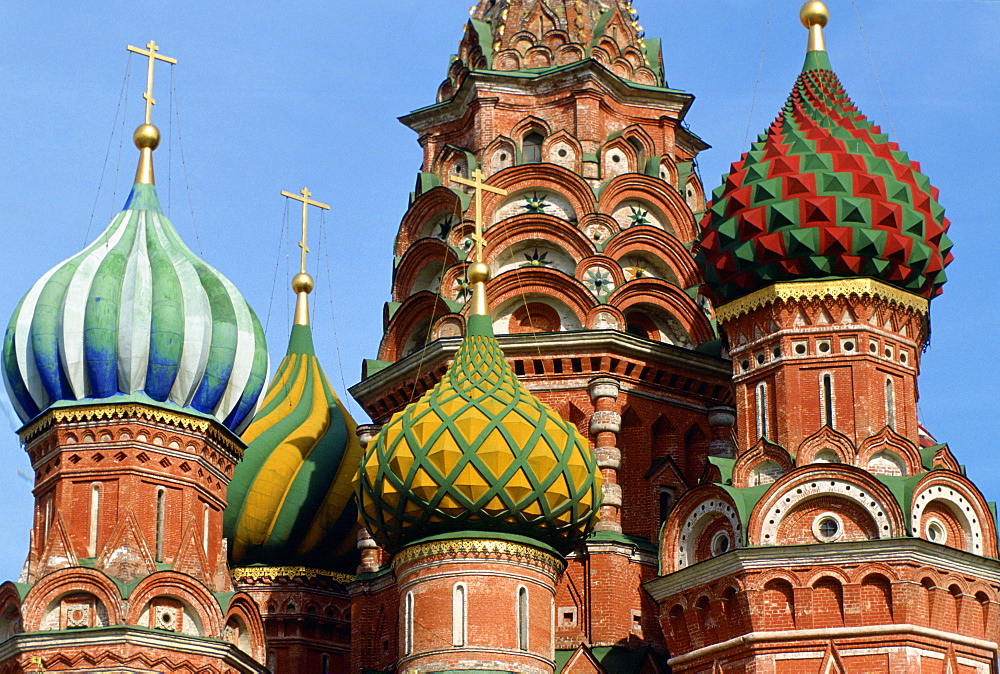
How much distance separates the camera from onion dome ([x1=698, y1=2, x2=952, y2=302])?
26.8 meters

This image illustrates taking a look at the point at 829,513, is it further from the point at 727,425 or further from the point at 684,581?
the point at 727,425

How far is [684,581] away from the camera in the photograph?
1036 inches

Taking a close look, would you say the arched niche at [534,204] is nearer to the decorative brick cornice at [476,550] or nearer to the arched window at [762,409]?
the arched window at [762,409]

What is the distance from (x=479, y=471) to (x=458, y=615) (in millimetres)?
1511

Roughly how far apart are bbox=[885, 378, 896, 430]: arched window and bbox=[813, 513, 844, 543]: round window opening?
1.30m

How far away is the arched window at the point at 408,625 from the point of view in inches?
1033

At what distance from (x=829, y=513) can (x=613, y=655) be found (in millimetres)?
3328

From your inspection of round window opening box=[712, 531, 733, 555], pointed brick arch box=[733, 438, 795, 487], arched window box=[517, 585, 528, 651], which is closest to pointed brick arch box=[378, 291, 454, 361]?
arched window box=[517, 585, 528, 651]

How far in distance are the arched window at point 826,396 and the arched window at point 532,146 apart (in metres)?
6.37

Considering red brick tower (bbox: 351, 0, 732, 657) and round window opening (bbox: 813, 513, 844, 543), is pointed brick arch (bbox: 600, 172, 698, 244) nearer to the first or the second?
red brick tower (bbox: 351, 0, 732, 657)

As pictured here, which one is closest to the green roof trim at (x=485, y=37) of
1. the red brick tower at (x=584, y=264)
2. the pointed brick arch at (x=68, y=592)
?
the red brick tower at (x=584, y=264)

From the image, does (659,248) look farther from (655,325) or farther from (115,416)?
(115,416)

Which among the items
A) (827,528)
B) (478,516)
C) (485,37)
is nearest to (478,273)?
(478,516)

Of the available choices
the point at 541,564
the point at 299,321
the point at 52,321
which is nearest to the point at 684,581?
the point at 541,564
